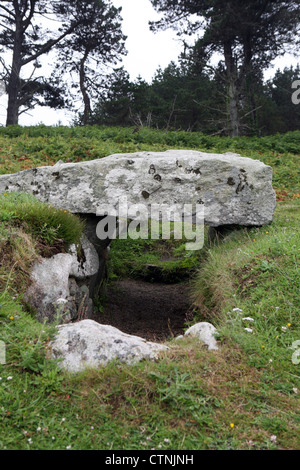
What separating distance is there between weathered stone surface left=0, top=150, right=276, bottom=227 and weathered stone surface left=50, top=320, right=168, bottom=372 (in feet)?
9.68

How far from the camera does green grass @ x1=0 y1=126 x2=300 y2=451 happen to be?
2.57 m

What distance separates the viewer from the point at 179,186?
20.0 feet

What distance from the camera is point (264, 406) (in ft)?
9.35

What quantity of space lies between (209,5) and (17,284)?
67.8 ft

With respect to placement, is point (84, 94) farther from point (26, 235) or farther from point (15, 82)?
point (26, 235)

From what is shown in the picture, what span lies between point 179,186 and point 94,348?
3455mm

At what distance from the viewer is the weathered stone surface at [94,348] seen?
10.5 ft

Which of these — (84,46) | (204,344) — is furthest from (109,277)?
(84,46)

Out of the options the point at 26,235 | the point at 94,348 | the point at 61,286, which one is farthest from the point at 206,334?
the point at 26,235

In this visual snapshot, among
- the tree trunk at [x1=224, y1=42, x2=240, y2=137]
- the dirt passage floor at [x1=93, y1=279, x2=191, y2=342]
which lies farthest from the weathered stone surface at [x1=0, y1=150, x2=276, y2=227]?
the tree trunk at [x1=224, y1=42, x2=240, y2=137]

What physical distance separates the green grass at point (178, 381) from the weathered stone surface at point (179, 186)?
1.14m

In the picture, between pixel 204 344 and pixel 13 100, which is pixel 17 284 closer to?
pixel 204 344

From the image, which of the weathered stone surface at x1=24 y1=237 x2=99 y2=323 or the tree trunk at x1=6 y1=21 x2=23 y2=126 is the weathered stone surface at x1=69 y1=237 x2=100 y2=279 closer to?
the weathered stone surface at x1=24 y1=237 x2=99 y2=323

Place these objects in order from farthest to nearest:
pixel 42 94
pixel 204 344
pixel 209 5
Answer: pixel 42 94 → pixel 209 5 → pixel 204 344
